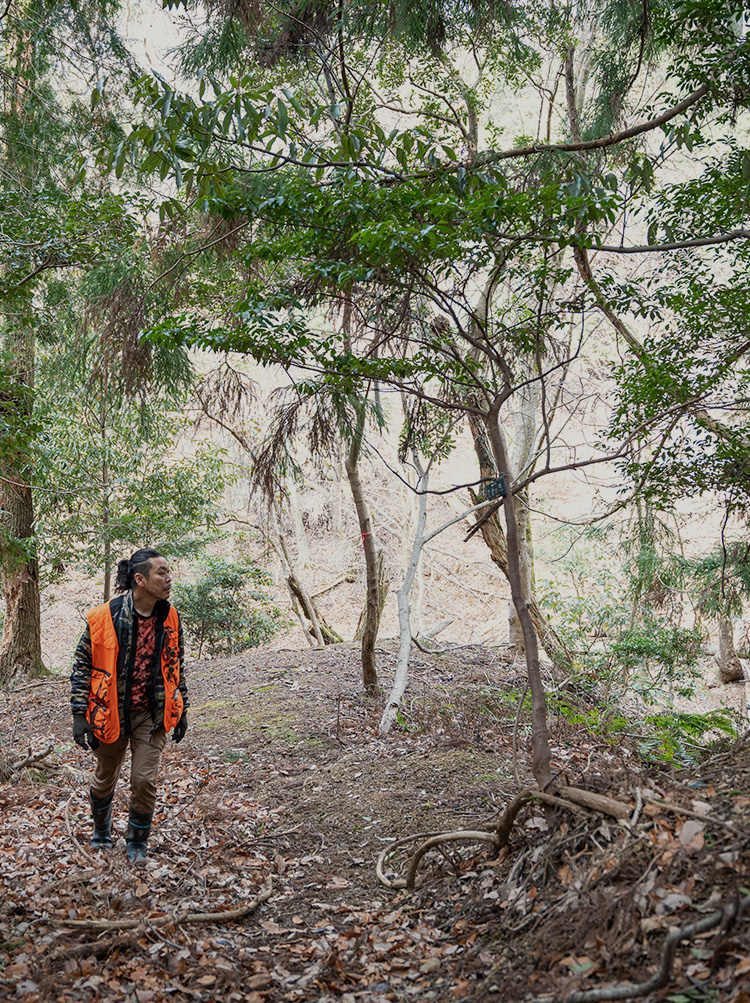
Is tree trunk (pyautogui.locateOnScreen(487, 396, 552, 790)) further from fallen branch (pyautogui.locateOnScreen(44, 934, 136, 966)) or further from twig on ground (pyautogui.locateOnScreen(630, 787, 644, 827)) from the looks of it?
fallen branch (pyautogui.locateOnScreen(44, 934, 136, 966))

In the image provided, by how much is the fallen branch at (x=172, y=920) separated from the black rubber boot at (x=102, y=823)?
3.49 ft

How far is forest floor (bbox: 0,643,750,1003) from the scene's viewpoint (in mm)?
2383

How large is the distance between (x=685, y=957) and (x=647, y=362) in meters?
4.05

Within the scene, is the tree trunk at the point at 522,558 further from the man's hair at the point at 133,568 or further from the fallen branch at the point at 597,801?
the fallen branch at the point at 597,801

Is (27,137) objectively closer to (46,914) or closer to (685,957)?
(46,914)

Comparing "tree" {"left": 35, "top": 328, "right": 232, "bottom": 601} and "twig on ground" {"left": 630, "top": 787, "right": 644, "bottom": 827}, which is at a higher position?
"tree" {"left": 35, "top": 328, "right": 232, "bottom": 601}

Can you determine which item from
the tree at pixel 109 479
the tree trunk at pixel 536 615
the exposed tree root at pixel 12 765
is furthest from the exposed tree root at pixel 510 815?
the tree at pixel 109 479

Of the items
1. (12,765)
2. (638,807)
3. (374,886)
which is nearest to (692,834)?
(638,807)

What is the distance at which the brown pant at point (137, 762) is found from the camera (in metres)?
4.06

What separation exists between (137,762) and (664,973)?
9.82ft

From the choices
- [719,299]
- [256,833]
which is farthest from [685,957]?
Result: [719,299]

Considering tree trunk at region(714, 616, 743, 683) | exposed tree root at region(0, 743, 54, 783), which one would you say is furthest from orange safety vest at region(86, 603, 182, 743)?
tree trunk at region(714, 616, 743, 683)

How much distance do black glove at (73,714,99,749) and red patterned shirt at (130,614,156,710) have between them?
0.24 metres

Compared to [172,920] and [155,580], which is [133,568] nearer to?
[155,580]
